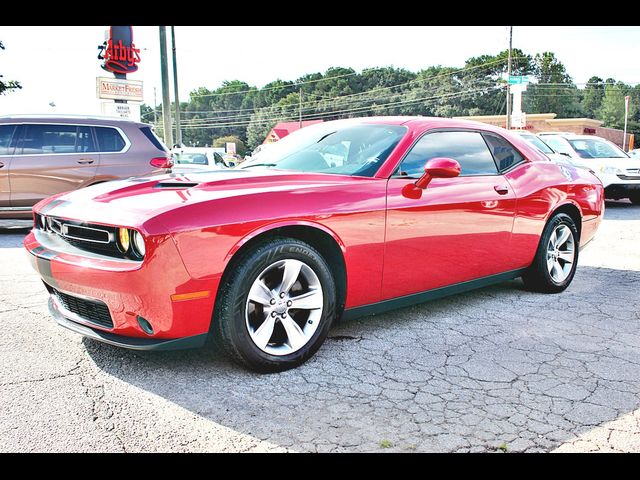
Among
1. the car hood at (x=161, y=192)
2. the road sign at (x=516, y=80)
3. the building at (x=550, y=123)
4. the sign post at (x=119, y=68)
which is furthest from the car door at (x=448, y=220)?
the building at (x=550, y=123)

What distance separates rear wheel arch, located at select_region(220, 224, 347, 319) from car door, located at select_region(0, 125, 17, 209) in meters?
6.45

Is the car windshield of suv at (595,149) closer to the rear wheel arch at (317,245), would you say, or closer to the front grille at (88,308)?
the rear wheel arch at (317,245)

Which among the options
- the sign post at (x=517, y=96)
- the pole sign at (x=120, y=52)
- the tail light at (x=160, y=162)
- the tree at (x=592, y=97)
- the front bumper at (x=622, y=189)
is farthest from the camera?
the tree at (x=592, y=97)

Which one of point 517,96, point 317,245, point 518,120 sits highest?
point 517,96

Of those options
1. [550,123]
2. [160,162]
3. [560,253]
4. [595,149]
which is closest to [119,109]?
[160,162]

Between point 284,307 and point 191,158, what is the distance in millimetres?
12135

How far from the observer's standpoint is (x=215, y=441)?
236 centimetres

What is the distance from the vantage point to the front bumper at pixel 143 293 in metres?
2.70

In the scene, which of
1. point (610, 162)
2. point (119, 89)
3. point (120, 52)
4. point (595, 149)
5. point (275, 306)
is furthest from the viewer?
point (119, 89)

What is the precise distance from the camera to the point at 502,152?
457cm

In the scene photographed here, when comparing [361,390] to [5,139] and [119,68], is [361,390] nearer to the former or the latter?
[5,139]

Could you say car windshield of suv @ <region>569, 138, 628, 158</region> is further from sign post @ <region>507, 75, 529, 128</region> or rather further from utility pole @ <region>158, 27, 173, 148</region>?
sign post @ <region>507, 75, 529, 128</region>

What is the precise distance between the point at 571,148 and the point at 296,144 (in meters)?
10.8

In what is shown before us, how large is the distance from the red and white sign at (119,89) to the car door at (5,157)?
13.5 metres
